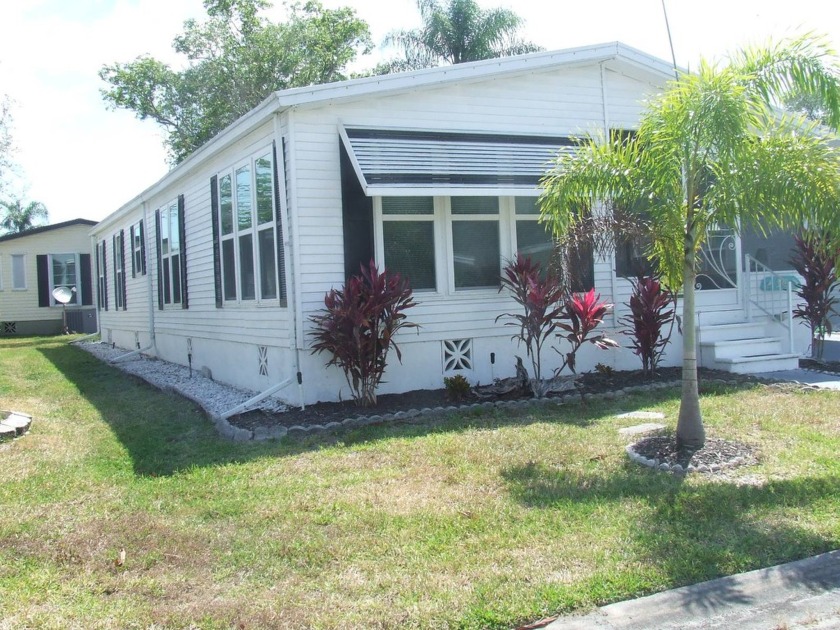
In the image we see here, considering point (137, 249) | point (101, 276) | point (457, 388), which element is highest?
point (137, 249)

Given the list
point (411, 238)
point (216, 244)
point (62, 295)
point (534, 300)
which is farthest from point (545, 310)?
point (62, 295)

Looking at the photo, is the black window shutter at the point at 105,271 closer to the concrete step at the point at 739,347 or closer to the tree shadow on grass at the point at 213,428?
the tree shadow on grass at the point at 213,428

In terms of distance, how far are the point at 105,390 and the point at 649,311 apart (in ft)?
25.9

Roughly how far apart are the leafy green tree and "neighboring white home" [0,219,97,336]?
23.1 feet

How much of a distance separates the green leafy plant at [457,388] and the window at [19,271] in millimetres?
24392

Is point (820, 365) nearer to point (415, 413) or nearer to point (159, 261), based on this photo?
point (415, 413)

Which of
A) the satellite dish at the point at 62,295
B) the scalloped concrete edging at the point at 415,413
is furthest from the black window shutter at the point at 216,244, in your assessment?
the satellite dish at the point at 62,295

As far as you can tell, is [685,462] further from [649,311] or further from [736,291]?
[736,291]

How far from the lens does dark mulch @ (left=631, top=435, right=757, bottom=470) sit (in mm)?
5809

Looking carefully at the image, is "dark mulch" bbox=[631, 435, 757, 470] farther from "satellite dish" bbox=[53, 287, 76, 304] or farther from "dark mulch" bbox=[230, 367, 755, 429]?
"satellite dish" bbox=[53, 287, 76, 304]

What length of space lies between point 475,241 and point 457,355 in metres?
1.42

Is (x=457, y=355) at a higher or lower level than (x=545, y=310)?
lower

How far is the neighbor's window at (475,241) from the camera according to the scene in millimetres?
9352

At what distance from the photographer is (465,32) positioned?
25531mm
